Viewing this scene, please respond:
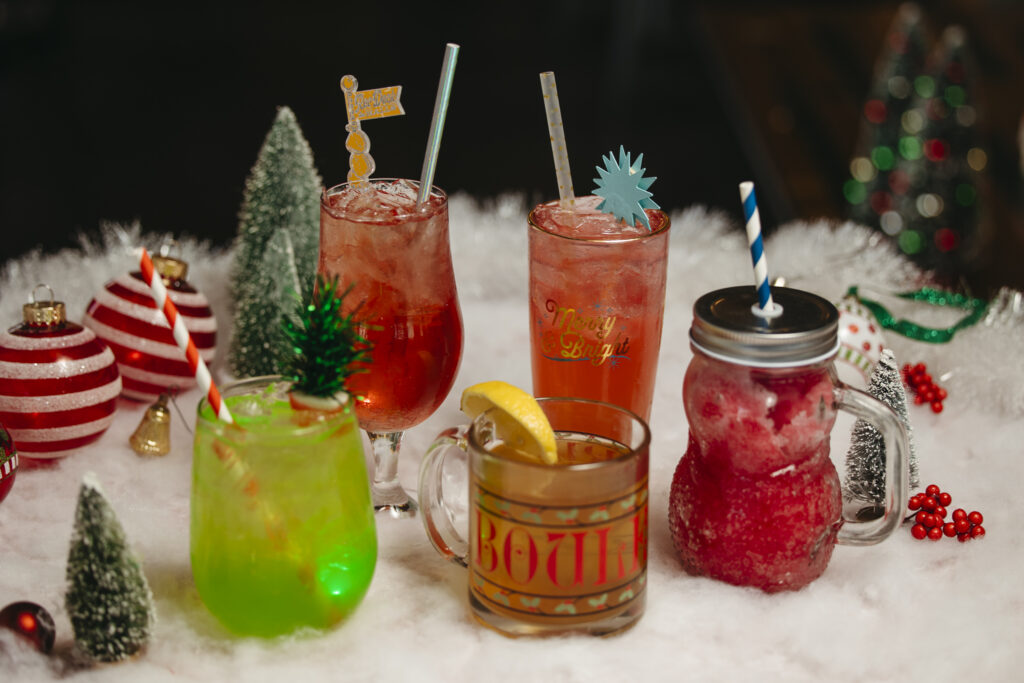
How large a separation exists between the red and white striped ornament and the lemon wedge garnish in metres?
0.58

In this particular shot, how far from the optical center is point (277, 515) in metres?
0.89

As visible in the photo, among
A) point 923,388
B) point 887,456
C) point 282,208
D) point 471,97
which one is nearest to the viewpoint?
point 887,456

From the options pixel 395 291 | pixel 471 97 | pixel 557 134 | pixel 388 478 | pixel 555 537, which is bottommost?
pixel 471 97

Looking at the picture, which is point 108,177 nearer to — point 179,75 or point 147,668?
point 179,75

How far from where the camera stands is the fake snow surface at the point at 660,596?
0.91 metres

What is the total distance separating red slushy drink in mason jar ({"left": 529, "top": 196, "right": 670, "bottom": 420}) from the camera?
45.1 inches

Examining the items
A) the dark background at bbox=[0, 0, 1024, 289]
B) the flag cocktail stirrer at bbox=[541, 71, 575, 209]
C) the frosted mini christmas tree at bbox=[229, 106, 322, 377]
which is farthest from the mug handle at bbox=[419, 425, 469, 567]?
the dark background at bbox=[0, 0, 1024, 289]

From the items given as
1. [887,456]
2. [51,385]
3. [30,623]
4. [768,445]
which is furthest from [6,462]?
[887,456]

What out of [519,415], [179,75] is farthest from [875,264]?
[179,75]

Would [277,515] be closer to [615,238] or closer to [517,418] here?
[517,418]

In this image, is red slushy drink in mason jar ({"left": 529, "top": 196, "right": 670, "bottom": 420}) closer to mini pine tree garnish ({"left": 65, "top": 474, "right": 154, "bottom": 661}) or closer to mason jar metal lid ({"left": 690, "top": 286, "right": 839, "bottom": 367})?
mason jar metal lid ({"left": 690, "top": 286, "right": 839, "bottom": 367})

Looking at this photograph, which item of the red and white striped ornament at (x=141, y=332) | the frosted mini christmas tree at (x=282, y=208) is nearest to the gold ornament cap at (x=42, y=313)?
the red and white striped ornament at (x=141, y=332)

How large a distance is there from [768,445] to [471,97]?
4.54 meters

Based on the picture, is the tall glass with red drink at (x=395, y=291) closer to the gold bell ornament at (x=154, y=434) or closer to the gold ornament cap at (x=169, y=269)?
the gold bell ornament at (x=154, y=434)
